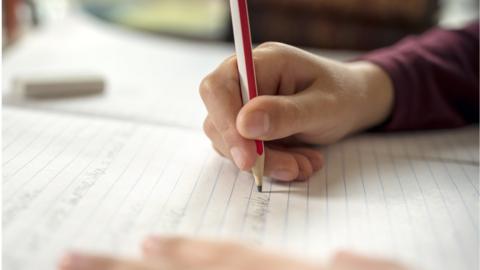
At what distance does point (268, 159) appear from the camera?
44cm

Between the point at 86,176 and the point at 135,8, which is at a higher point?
the point at 86,176

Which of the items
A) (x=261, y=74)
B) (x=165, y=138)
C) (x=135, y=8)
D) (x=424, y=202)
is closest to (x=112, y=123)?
(x=165, y=138)

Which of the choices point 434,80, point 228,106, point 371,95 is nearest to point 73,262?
point 228,106

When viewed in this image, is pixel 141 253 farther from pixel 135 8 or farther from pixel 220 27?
pixel 135 8

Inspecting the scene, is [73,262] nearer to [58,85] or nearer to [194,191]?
[194,191]

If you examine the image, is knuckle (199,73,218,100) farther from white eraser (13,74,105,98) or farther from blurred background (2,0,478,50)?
blurred background (2,0,478,50)

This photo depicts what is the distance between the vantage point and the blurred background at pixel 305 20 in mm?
1071

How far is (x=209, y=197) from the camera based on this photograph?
1.29 feet

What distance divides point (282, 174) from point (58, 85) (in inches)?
13.6

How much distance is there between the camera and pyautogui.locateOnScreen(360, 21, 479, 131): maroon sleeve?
22.5 inches

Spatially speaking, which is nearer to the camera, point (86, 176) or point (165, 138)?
point (86, 176)

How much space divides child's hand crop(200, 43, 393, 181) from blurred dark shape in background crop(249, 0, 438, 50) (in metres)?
0.58

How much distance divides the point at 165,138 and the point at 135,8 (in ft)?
2.52

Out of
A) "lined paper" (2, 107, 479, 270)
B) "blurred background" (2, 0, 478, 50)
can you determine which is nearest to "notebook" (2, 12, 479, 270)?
"lined paper" (2, 107, 479, 270)
